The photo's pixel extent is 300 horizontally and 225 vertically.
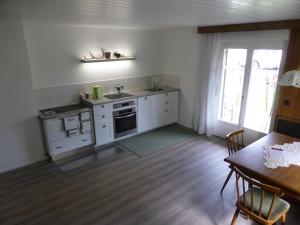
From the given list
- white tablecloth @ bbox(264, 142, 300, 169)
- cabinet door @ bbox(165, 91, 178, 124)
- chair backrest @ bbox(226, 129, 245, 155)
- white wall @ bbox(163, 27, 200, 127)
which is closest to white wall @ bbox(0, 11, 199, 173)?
white wall @ bbox(163, 27, 200, 127)

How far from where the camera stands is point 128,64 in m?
5.19

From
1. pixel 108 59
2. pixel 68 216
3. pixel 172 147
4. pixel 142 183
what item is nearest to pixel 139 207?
pixel 142 183

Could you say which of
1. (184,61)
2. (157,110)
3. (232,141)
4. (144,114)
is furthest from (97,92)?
(232,141)

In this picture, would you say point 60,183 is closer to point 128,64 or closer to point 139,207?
point 139,207

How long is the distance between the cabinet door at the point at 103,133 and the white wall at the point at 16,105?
40.3 inches

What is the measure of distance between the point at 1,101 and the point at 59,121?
90 cm

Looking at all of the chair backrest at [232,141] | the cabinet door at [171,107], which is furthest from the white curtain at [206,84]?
the chair backrest at [232,141]

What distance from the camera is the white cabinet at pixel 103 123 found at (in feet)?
14.1

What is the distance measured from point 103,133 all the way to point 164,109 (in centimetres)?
168

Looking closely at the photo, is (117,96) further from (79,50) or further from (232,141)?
(232,141)

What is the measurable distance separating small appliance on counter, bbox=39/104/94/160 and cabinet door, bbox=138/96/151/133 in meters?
1.16

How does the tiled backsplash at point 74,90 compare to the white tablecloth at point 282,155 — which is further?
the tiled backsplash at point 74,90

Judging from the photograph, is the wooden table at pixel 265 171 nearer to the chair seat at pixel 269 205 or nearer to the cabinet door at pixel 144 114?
the chair seat at pixel 269 205

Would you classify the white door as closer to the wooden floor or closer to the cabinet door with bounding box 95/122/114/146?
the wooden floor
